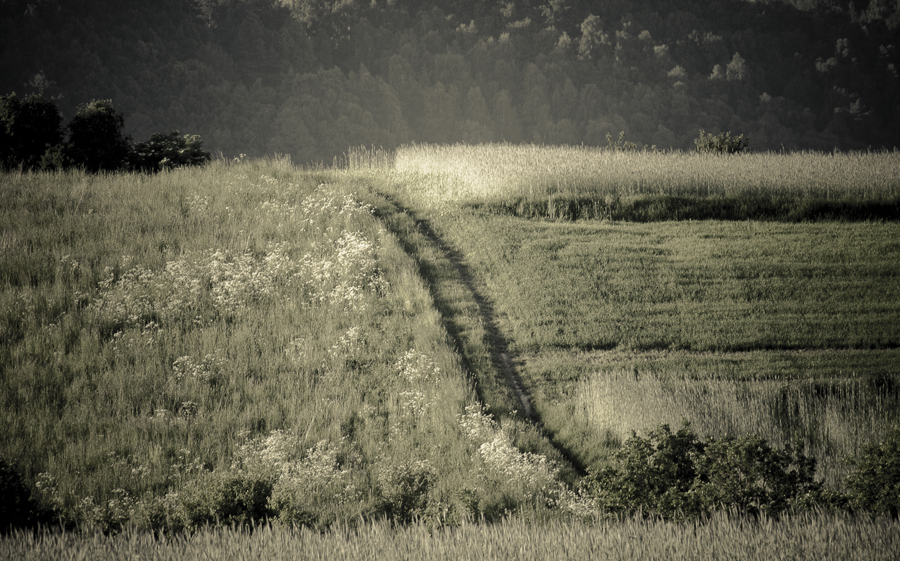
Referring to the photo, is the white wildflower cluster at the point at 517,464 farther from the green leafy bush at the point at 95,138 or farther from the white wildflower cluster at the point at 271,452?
the green leafy bush at the point at 95,138

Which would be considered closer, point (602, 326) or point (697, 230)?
point (602, 326)

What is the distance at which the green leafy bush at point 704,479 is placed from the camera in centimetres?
655

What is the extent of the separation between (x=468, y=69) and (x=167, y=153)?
146ft

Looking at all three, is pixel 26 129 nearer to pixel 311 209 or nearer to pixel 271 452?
pixel 311 209

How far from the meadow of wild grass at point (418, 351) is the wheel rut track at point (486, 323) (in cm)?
9

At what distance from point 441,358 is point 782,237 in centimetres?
1228

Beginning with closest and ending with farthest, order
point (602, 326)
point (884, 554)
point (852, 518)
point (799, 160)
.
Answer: point (884, 554) < point (852, 518) < point (602, 326) < point (799, 160)

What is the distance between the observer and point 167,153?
92.1 feet

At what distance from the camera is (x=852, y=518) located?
5953 millimetres

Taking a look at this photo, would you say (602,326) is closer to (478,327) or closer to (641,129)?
(478,327)

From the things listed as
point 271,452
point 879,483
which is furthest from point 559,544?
point 271,452

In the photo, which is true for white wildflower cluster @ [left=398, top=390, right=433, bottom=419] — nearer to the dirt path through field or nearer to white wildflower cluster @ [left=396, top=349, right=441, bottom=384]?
white wildflower cluster @ [left=396, top=349, right=441, bottom=384]

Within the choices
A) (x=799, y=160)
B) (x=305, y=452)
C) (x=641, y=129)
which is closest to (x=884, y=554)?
(x=305, y=452)

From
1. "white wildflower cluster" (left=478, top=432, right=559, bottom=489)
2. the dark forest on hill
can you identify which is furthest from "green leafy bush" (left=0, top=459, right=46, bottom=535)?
the dark forest on hill
